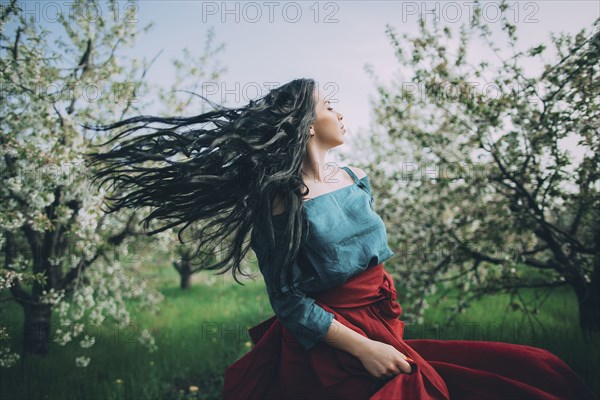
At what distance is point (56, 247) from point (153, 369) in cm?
167

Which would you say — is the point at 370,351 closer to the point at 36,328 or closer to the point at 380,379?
the point at 380,379

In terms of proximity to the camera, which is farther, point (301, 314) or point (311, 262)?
point (311, 262)

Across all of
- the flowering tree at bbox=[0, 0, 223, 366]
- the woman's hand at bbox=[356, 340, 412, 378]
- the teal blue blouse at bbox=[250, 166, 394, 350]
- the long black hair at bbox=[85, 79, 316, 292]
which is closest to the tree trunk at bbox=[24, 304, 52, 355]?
the flowering tree at bbox=[0, 0, 223, 366]

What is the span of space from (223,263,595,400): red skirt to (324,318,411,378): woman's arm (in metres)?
0.05

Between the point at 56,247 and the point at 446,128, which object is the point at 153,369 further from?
the point at 446,128

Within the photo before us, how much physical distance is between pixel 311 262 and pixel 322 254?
7cm

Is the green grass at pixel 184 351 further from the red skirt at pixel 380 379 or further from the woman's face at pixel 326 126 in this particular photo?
the woman's face at pixel 326 126

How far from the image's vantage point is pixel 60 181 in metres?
3.59

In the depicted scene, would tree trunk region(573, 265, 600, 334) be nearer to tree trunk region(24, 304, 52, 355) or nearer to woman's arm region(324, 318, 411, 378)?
woman's arm region(324, 318, 411, 378)

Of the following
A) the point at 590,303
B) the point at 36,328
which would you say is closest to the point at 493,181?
the point at 590,303

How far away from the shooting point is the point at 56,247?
428 centimetres

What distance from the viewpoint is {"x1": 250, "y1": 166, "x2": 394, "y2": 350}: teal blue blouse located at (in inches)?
73.0

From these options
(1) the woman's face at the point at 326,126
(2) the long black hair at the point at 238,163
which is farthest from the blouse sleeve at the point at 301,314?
(1) the woman's face at the point at 326,126

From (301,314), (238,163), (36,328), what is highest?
(238,163)
